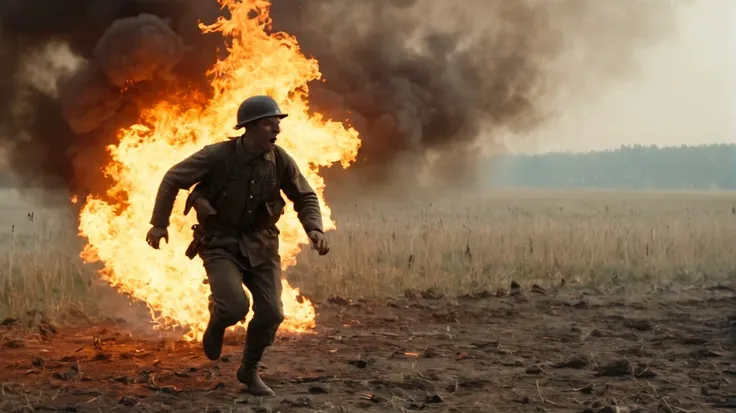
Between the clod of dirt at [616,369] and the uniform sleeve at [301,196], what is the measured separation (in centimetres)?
261

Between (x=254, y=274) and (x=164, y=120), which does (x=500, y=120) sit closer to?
(x=164, y=120)

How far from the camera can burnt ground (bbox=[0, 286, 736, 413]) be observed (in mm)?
5652

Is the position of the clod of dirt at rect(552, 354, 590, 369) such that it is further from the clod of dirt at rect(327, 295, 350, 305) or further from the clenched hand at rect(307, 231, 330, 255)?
the clod of dirt at rect(327, 295, 350, 305)

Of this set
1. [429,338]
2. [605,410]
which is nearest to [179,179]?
[605,410]

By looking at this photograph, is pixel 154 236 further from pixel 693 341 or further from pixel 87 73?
pixel 693 341

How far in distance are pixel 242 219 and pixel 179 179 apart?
1.78 ft

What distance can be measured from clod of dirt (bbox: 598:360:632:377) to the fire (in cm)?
321

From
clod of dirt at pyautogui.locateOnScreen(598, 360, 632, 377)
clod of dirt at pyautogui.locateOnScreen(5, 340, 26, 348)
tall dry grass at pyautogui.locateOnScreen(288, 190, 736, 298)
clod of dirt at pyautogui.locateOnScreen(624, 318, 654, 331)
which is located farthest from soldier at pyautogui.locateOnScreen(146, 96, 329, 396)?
tall dry grass at pyautogui.locateOnScreen(288, 190, 736, 298)

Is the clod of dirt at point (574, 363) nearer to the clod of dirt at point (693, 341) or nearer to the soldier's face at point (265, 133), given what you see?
the clod of dirt at point (693, 341)

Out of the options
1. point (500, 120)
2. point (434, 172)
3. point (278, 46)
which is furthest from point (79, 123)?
point (500, 120)

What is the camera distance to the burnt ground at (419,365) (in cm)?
565

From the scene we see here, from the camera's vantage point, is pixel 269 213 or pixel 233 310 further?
pixel 269 213

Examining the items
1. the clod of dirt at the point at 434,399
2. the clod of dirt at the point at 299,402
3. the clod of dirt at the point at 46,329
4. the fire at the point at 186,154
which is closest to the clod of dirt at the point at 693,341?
the clod of dirt at the point at 434,399

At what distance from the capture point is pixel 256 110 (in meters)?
5.88
